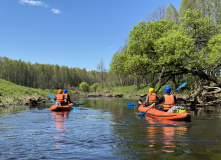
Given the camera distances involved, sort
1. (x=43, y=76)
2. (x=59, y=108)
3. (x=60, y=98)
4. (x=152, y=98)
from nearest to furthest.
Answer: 1. (x=152, y=98)
2. (x=59, y=108)
3. (x=60, y=98)
4. (x=43, y=76)

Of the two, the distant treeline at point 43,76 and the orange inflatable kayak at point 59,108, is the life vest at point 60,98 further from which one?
the distant treeline at point 43,76

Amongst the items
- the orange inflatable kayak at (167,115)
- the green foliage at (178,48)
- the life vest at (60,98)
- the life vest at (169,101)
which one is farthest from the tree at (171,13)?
the life vest at (169,101)

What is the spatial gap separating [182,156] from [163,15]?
39410 mm

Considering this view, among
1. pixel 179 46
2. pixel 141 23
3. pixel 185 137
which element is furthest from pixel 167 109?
pixel 141 23

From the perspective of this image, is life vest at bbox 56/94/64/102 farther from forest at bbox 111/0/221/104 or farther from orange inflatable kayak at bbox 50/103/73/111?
forest at bbox 111/0/221/104

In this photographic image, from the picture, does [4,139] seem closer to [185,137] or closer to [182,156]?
[182,156]

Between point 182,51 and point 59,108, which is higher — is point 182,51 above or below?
above

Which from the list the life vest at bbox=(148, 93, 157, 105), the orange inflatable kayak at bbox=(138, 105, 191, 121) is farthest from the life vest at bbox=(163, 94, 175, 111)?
the life vest at bbox=(148, 93, 157, 105)

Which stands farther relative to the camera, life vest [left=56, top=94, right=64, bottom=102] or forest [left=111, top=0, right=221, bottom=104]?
forest [left=111, top=0, right=221, bottom=104]

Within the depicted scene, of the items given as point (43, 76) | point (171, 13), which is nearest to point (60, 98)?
point (171, 13)

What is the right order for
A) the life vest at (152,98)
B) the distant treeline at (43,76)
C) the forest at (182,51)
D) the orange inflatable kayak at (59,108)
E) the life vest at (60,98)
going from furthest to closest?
the distant treeline at (43,76), the forest at (182,51), the life vest at (60,98), the orange inflatable kayak at (59,108), the life vest at (152,98)

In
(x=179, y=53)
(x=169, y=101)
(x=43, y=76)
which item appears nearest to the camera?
(x=169, y=101)

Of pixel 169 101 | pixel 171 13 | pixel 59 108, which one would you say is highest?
pixel 171 13

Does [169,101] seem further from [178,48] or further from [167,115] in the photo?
[178,48]
